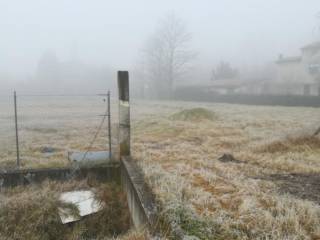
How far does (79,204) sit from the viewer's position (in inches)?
194

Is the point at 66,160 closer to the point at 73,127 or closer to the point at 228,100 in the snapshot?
the point at 73,127

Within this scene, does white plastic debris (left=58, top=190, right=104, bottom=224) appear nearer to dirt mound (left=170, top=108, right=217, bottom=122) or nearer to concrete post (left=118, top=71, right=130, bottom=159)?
concrete post (left=118, top=71, right=130, bottom=159)

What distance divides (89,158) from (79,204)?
4.36ft

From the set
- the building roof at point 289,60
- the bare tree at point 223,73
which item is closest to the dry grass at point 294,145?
the building roof at point 289,60

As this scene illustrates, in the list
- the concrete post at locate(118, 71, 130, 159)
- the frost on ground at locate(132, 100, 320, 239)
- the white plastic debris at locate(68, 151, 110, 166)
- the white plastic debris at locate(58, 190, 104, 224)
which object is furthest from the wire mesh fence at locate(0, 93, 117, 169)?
the frost on ground at locate(132, 100, 320, 239)

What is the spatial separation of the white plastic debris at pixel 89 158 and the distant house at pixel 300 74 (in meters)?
32.6

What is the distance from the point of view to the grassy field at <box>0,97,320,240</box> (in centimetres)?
320

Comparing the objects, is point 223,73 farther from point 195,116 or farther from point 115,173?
point 115,173

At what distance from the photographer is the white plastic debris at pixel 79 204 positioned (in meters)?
4.73

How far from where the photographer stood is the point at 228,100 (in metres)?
32.8

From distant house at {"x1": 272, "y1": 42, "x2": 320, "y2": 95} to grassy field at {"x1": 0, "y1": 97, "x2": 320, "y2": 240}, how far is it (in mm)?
28778

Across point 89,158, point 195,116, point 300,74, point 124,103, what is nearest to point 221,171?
point 124,103

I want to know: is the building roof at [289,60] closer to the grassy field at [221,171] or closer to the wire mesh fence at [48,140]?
the grassy field at [221,171]

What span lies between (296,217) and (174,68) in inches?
1569
